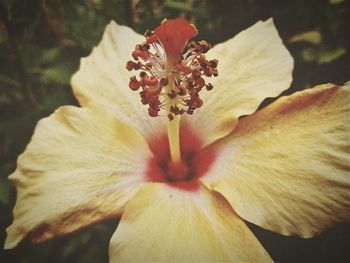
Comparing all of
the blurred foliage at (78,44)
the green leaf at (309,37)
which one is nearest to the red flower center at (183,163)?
the blurred foliage at (78,44)

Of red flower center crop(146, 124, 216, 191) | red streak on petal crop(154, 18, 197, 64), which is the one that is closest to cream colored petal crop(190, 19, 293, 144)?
red flower center crop(146, 124, 216, 191)

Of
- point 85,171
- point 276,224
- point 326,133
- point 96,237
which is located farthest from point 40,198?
point 326,133

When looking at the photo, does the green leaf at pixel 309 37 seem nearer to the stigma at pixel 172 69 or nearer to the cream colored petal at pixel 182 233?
the stigma at pixel 172 69

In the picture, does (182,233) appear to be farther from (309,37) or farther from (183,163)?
(309,37)

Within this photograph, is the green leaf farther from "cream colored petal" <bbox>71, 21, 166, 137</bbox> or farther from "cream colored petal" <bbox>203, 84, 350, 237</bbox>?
"cream colored petal" <bbox>71, 21, 166, 137</bbox>

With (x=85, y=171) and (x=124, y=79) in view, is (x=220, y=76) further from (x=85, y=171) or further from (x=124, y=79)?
(x=85, y=171)

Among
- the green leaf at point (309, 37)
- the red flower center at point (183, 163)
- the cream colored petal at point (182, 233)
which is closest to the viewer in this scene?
the cream colored petal at point (182, 233)

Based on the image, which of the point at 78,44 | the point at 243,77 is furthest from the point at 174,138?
the point at 78,44
